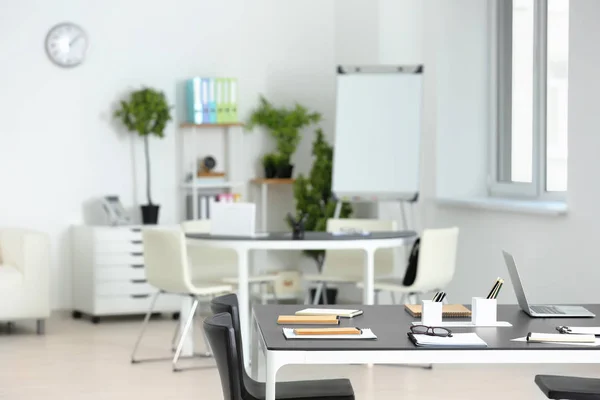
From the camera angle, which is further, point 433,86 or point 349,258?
point 433,86

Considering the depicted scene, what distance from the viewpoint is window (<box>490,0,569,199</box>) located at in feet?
23.3

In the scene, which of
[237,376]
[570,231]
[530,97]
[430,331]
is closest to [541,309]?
[430,331]

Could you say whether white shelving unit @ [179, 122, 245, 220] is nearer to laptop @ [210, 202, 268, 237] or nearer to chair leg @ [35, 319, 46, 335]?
chair leg @ [35, 319, 46, 335]

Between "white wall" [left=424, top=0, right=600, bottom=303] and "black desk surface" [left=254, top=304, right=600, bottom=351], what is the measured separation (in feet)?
7.66

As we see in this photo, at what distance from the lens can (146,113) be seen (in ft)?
27.8

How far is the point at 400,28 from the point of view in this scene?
27.5 ft

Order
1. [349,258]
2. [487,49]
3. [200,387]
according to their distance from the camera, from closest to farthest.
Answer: [200,387] < [349,258] < [487,49]

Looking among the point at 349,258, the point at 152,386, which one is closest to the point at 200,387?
the point at 152,386

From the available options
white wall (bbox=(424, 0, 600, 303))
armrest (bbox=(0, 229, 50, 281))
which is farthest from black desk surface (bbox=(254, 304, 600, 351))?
armrest (bbox=(0, 229, 50, 281))

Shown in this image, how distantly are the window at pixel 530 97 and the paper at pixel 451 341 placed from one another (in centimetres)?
413

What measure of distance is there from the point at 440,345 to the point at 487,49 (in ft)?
17.5

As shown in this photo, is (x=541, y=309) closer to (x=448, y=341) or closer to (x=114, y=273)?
(x=448, y=341)

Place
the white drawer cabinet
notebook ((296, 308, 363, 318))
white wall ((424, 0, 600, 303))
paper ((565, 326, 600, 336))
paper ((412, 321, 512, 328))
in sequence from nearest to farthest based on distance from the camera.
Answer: paper ((565, 326, 600, 336)) → paper ((412, 321, 512, 328)) → notebook ((296, 308, 363, 318)) → white wall ((424, 0, 600, 303)) → the white drawer cabinet

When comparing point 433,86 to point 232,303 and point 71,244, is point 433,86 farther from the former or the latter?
point 232,303
